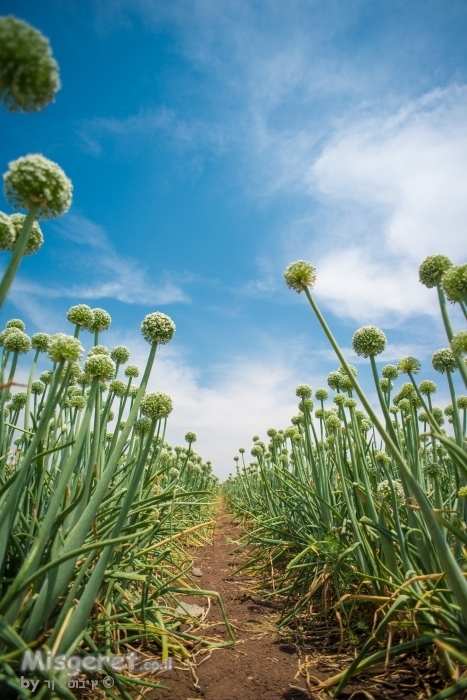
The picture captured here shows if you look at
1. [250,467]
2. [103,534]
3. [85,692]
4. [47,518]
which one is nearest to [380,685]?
[85,692]

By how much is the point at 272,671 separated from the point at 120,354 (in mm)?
2706

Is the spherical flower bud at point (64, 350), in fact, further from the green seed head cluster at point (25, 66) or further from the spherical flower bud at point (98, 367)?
the green seed head cluster at point (25, 66)

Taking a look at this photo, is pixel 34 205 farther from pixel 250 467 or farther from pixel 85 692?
pixel 250 467

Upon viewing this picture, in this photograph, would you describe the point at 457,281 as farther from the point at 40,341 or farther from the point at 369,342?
the point at 40,341

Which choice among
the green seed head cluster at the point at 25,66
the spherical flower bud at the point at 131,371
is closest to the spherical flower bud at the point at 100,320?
the spherical flower bud at the point at 131,371

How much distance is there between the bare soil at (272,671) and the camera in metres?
2.12

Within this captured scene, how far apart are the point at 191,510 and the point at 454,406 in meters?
7.29

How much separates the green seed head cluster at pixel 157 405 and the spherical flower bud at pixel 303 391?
290 centimetres

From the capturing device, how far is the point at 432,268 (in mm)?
2408

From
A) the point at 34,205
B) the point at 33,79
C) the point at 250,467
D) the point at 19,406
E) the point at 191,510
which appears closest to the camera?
the point at 33,79

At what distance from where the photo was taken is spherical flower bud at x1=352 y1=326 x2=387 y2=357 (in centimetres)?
224

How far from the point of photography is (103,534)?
92.2 inches

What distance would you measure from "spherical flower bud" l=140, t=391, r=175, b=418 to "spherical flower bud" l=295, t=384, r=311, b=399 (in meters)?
2.90

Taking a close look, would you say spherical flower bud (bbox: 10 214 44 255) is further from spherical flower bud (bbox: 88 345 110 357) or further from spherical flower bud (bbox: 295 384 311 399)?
spherical flower bud (bbox: 295 384 311 399)
